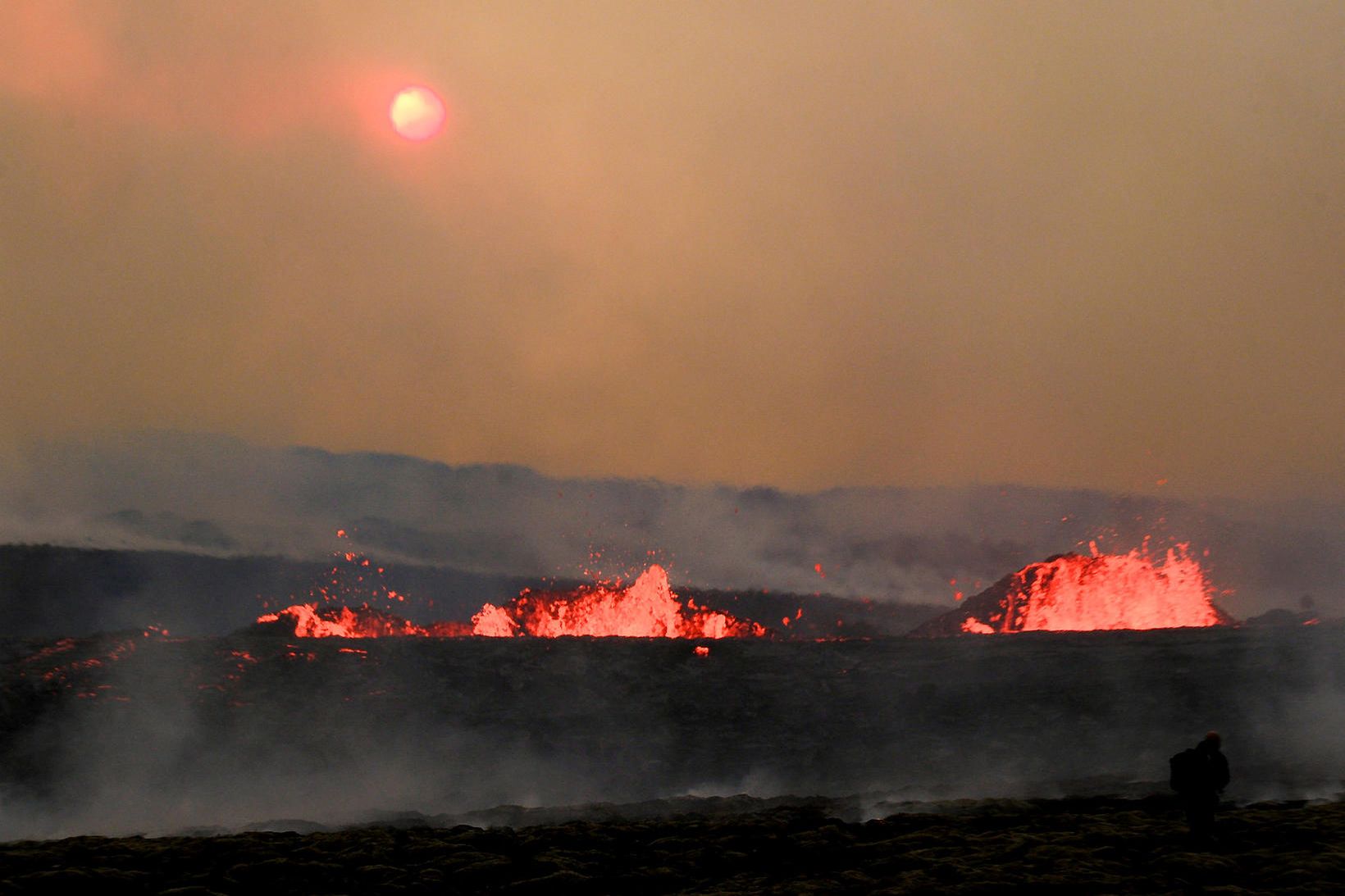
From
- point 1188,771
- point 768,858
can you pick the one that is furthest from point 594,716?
point 1188,771

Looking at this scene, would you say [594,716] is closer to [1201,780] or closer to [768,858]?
[768,858]

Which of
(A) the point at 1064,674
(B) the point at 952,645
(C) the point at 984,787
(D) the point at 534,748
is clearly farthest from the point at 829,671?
(C) the point at 984,787

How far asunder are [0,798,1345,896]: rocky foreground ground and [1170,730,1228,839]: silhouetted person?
47 cm

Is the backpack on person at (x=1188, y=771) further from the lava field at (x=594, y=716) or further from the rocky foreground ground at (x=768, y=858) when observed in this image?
the lava field at (x=594, y=716)

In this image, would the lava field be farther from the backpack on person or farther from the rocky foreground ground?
the backpack on person

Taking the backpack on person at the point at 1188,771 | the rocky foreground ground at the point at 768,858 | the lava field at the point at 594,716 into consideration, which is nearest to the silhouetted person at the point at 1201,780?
the backpack on person at the point at 1188,771

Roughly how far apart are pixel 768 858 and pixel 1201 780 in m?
9.13

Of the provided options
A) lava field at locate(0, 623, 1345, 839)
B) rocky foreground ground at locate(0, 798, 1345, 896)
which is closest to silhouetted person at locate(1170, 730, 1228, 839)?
rocky foreground ground at locate(0, 798, 1345, 896)

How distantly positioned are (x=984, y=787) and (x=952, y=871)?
17076 millimetres

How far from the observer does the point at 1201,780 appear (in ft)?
71.5

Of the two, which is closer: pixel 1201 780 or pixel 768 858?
pixel 1201 780

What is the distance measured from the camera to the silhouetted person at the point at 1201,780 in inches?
853

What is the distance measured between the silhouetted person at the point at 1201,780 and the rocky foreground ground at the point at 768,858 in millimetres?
472

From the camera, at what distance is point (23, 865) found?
2453cm
